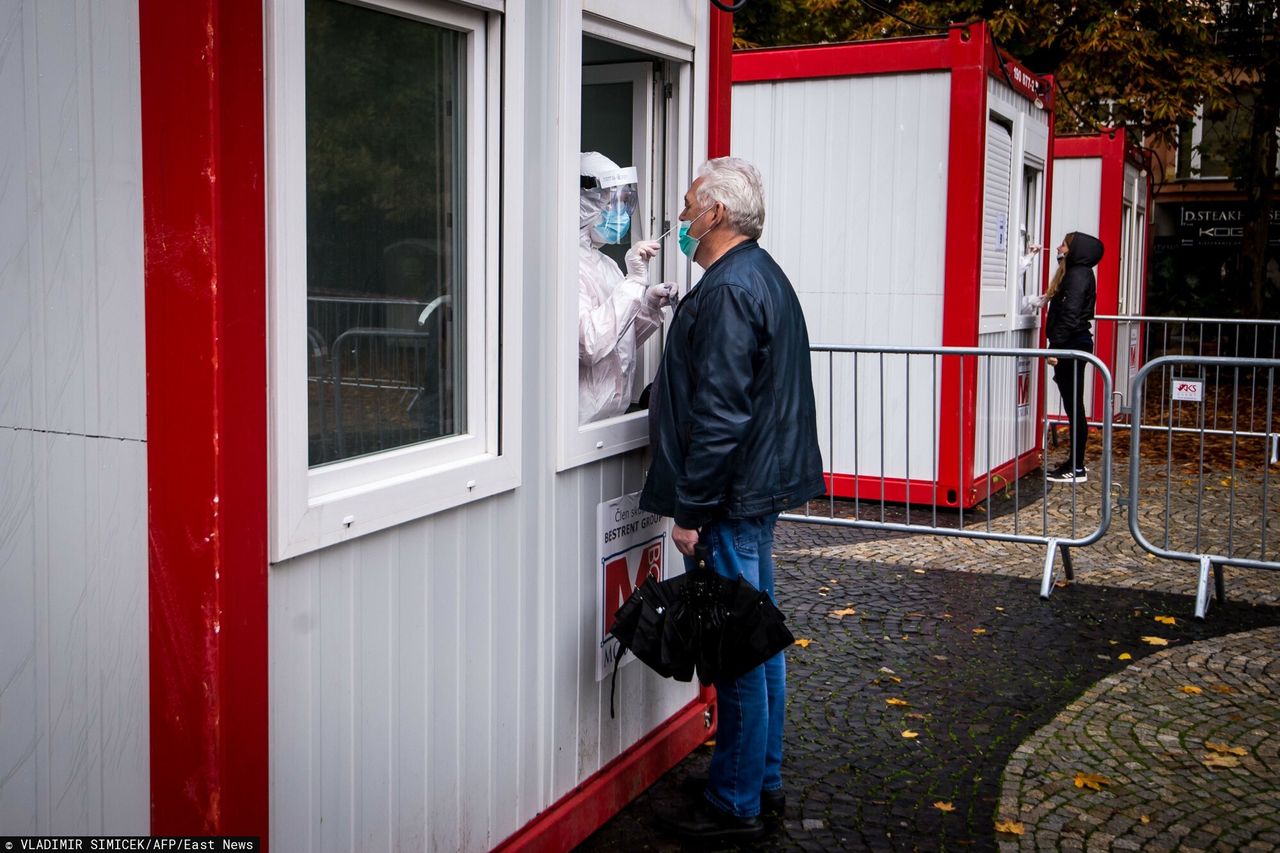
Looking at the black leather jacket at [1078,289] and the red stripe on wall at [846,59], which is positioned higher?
the red stripe on wall at [846,59]

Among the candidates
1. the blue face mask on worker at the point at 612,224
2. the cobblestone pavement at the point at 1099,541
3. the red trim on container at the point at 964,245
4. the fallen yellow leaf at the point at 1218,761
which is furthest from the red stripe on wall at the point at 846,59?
the fallen yellow leaf at the point at 1218,761

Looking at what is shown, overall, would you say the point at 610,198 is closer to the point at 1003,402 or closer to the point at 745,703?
the point at 745,703

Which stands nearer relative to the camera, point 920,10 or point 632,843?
point 632,843

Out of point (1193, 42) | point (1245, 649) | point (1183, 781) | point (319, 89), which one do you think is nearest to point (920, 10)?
point (1193, 42)

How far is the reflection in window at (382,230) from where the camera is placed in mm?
2867

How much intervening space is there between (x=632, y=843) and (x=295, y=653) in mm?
1692

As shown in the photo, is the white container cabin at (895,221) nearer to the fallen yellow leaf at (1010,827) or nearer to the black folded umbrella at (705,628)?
the fallen yellow leaf at (1010,827)

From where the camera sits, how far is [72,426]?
2.67m

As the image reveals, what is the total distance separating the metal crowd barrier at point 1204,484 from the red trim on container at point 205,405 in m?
5.40

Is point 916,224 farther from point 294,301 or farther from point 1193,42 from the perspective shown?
point 1193,42

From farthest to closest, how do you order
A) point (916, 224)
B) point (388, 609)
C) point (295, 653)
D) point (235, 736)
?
point (916, 224) → point (388, 609) → point (295, 653) → point (235, 736)

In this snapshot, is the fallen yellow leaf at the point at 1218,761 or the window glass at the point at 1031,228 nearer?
the fallen yellow leaf at the point at 1218,761

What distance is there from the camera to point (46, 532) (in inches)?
108

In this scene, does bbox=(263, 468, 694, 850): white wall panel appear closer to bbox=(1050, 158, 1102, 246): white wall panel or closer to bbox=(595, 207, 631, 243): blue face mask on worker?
bbox=(595, 207, 631, 243): blue face mask on worker
